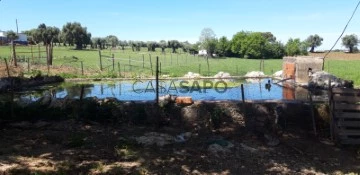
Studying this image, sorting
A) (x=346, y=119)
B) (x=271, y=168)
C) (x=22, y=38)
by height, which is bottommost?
(x=271, y=168)

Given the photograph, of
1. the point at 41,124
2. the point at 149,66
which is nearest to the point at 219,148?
the point at 41,124

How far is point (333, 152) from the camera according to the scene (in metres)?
10.6

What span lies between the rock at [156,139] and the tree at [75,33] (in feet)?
307

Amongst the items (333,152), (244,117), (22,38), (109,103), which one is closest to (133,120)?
(109,103)

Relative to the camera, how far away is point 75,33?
333ft

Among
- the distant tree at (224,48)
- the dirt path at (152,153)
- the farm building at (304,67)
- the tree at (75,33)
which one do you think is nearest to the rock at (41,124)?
the dirt path at (152,153)

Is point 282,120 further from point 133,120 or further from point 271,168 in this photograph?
point 133,120

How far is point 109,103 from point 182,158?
4.38 m

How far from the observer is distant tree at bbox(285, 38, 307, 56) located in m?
96.9

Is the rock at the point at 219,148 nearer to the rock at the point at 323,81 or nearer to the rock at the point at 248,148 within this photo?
the rock at the point at 248,148

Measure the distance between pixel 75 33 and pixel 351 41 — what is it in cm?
8357

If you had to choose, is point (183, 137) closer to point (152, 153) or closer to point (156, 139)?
point (156, 139)

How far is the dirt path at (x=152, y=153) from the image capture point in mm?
8695

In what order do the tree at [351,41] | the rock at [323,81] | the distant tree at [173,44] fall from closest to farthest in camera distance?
the rock at [323,81] < the tree at [351,41] < the distant tree at [173,44]
